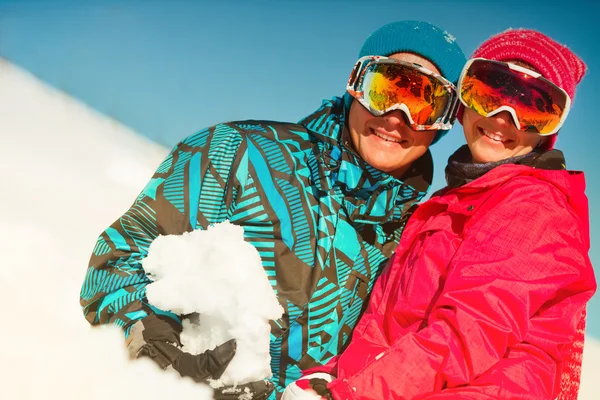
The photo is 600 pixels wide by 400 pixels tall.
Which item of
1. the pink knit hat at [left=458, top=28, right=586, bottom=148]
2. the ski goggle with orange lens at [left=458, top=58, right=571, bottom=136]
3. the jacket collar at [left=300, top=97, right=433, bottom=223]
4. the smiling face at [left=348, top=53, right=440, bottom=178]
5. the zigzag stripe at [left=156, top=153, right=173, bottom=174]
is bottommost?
the zigzag stripe at [left=156, top=153, right=173, bottom=174]

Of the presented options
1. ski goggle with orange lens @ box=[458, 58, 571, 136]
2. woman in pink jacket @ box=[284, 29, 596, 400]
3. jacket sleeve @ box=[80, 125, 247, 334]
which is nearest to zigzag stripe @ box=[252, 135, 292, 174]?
jacket sleeve @ box=[80, 125, 247, 334]

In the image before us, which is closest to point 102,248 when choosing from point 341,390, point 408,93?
point 341,390

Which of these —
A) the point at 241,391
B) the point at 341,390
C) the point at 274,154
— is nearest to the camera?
the point at 341,390

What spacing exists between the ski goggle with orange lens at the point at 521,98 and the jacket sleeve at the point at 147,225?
1069 mm

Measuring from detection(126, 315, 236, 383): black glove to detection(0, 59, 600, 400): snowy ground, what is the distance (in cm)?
4

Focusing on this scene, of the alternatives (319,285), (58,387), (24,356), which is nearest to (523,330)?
(319,285)

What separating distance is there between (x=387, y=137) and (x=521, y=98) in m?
0.58

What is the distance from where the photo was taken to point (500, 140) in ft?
7.34

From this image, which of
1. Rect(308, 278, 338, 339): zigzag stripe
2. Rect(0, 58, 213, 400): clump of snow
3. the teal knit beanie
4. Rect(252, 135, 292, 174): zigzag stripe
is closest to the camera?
Rect(0, 58, 213, 400): clump of snow

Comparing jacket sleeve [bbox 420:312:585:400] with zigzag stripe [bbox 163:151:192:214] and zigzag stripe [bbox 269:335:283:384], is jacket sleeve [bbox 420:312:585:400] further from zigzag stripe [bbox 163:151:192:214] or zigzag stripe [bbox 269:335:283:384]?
zigzag stripe [bbox 163:151:192:214]

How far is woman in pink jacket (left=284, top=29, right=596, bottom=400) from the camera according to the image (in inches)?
65.9

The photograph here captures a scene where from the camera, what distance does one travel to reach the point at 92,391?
5.53 ft

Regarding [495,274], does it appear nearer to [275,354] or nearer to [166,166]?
[275,354]

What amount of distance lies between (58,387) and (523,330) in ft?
4.84
